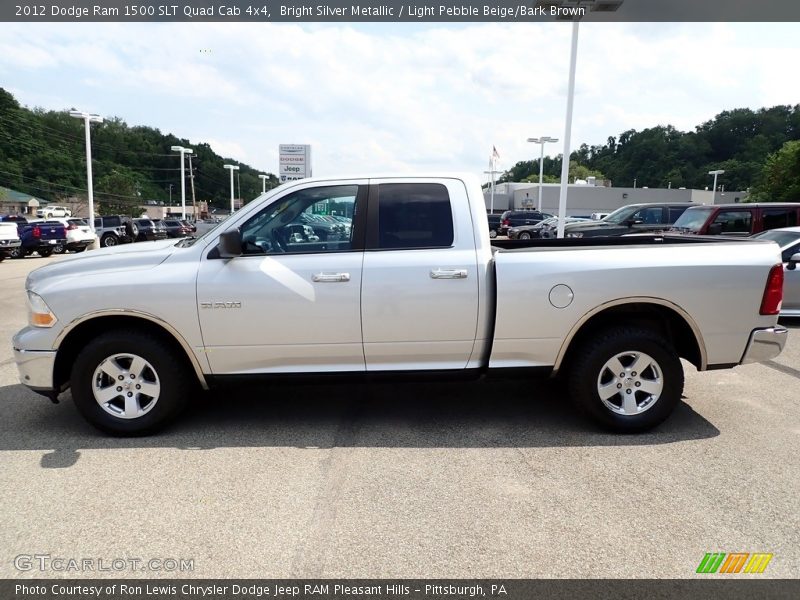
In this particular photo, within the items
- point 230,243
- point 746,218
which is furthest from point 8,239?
point 746,218

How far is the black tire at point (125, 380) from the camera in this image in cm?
420

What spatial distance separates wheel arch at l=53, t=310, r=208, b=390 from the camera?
4195mm

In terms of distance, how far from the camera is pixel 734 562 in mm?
2816

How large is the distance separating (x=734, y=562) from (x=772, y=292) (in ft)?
7.63

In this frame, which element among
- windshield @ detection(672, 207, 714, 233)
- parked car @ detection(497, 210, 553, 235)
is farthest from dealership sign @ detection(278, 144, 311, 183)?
parked car @ detection(497, 210, 553, 235)

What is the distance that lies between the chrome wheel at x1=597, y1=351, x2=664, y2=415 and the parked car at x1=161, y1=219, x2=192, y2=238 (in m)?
40.3

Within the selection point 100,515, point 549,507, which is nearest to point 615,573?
point 549,507

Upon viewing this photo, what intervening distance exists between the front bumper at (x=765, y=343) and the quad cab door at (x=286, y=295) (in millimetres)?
3025

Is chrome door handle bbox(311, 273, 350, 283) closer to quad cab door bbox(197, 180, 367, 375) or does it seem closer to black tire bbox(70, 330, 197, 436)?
quad cab door bbox(197, 180, 367, 375)

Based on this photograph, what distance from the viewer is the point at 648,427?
4395mm

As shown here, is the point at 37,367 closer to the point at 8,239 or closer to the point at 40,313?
the point at 40,313

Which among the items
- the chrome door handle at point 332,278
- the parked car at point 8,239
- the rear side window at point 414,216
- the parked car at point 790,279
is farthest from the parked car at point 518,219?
the chrome door handle at point 332,278

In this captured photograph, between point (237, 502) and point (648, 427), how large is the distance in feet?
10.2

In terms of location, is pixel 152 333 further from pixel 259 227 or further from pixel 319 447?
pixel 319 447
